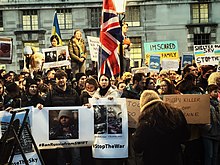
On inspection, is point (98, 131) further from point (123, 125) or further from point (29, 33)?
point (29, 33)

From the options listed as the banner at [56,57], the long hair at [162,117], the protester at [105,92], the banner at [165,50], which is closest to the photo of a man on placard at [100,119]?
the protester at [105,92]

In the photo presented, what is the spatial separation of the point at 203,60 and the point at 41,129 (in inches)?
369

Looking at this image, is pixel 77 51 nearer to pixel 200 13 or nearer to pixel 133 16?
pixel 133 16

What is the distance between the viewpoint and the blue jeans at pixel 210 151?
27.7ft

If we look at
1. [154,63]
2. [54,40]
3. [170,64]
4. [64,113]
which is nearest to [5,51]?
[54,40]

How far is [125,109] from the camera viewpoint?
310 inches

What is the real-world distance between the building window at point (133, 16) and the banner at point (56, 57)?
67.3 ft

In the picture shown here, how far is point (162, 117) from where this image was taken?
6.10m

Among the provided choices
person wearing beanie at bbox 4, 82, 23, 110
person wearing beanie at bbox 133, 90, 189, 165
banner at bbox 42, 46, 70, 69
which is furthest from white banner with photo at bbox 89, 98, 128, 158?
banner at bbox 42, 46, 70, 69

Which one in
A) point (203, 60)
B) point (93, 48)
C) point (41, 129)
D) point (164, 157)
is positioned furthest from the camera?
point (203, 60)

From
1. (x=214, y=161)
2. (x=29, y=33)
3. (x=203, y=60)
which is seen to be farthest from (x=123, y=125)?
(x=29, y=33)

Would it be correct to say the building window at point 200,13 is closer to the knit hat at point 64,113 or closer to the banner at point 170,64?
the banner at point 170,64

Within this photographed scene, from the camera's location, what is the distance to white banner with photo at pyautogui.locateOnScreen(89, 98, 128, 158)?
A: 25.7 feet

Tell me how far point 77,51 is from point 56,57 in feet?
2.60
